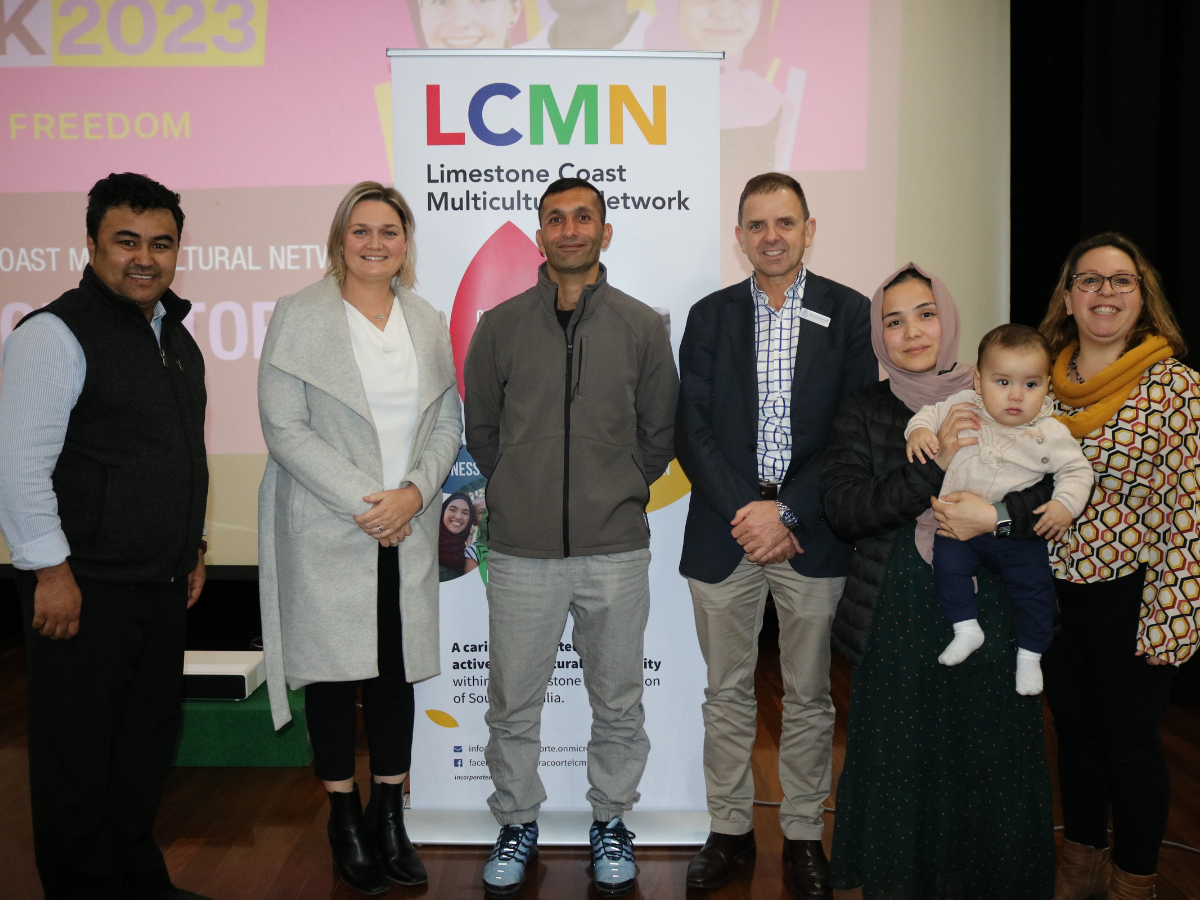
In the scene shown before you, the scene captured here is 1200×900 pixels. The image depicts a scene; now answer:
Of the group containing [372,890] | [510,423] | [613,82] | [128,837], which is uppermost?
[613,82]

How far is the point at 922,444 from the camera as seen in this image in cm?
188

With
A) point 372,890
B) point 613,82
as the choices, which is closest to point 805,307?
point 613,82

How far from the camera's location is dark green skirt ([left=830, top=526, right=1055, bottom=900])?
1920mm

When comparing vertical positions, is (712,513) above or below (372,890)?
above

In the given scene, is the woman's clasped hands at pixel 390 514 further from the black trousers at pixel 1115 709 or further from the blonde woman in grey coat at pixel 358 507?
the black trousers at pixel 1115 709

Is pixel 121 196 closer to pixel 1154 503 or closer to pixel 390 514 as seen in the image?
pixel 390 514

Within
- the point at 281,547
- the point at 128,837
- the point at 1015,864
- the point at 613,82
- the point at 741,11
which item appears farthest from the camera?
the point at 741,11

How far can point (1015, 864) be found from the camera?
1.92m

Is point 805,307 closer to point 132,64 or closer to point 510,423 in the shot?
point 510,423

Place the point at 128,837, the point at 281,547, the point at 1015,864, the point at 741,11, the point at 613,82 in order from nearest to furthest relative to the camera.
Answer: the point at 1015,864 < the point at 128,837 < the point at 281,547 < the point at 613,82 < the point at 741,11

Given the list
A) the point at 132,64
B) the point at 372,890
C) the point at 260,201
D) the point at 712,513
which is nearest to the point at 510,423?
the point at 712,513

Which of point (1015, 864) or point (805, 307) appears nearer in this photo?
point (1015, 864)

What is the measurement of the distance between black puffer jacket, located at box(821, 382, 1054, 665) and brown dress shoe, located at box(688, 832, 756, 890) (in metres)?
0.74

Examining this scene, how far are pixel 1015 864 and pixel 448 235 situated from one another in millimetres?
2200
